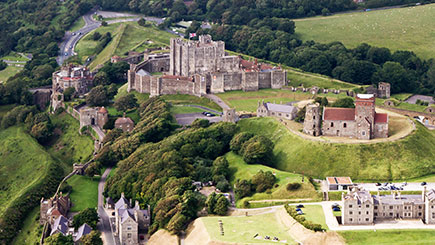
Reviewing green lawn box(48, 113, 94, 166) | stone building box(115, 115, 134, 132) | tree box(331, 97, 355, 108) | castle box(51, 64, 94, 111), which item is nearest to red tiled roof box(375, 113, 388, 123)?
tree box(331, 97, 355, 108)

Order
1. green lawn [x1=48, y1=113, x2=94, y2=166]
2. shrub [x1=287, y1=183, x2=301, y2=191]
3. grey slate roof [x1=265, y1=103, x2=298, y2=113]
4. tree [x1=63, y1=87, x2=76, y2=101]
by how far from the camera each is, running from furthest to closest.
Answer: tree [x1=63, y1=87, x2=76, y2=101] < green lawn [x1=48, y1=113, x2=94, y2=166] < grey slate roof [x1=265, y1=103, x2=298, y2=113] < shrub [x1=287, y1=183, x2=301, y2=191]

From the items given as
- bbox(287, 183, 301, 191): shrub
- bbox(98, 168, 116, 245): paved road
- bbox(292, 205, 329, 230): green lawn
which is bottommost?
bbox(98, 168, 116, 245): paved road

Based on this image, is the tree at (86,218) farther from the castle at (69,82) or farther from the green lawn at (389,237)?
the castle at (69,82)

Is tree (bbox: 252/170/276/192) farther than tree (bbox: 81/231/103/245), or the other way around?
tree (bbox: 252/170/276/192)

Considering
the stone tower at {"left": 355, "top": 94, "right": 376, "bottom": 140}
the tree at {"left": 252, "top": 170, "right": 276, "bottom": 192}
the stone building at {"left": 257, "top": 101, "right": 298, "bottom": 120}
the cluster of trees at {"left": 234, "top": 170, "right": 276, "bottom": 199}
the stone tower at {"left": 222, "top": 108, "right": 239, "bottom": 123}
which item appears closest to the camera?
the cluster of trees at {"left": 234, "top": 170, "right": 276, "bottom": 199}

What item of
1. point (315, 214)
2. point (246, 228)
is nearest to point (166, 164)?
point (246, 228)

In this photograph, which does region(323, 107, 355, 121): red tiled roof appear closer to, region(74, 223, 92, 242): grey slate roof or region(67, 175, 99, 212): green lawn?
region(67, 175, 99, 212): green lawn

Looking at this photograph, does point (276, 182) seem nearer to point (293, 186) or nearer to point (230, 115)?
point (293, 186)

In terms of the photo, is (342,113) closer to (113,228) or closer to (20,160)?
(113,228)
